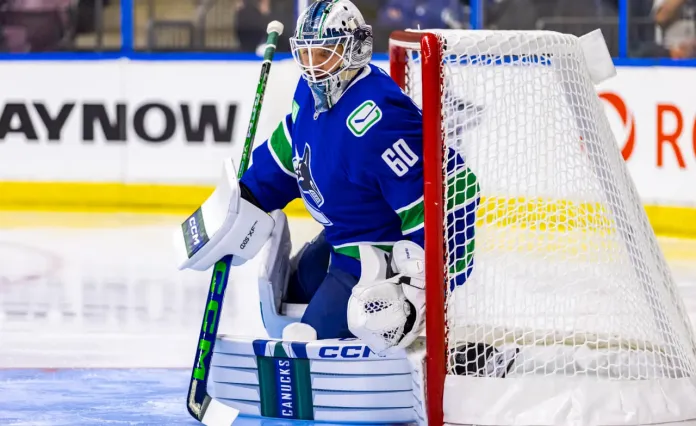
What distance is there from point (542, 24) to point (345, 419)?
3692mm

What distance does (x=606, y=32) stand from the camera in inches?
A: 240

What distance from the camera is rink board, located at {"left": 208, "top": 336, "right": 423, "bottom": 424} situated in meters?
2.79

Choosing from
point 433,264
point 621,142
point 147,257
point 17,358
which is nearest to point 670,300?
point 433,264

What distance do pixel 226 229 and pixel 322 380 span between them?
0.41 meters

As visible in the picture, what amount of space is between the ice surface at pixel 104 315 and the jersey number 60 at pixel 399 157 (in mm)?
643

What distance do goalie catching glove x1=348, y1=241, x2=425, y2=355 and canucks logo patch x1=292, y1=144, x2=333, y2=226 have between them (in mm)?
282

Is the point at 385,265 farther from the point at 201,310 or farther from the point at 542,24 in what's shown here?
the point at 542,24

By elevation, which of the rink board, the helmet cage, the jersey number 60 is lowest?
the rink board

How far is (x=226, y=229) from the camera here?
2.93m

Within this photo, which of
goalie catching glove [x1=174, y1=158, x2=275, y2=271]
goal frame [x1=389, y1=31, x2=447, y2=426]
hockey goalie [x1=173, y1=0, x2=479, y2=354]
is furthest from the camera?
goalie catching glove [x1=174, y1=158, x2=275, y2=271]

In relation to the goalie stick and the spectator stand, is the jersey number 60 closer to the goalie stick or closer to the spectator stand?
the goalie stick

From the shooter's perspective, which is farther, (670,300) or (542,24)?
(542,24)

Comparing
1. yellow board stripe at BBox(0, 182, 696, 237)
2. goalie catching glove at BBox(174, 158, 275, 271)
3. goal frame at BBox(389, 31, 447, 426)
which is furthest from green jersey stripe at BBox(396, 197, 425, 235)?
yellow board stripe at BBox(0, 182, 696, 237)

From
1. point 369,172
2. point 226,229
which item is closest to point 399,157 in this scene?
point 369,172
